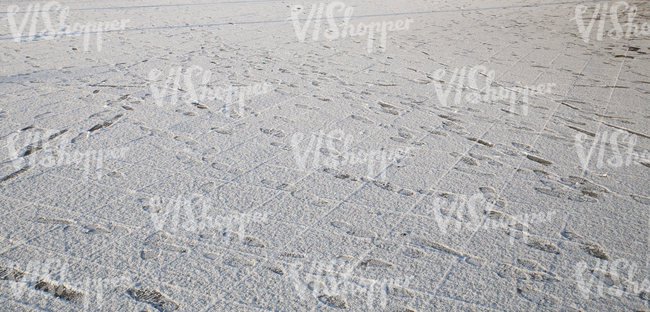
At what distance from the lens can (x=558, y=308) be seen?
213 cm

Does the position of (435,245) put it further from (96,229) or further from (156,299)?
(96,229)

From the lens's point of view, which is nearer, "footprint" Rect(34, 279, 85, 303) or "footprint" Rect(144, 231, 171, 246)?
"footprint" Rect(34, 279, 85, 303)

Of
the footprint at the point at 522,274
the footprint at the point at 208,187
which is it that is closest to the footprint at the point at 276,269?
the footprint at the point at 208,187

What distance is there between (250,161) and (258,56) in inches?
154

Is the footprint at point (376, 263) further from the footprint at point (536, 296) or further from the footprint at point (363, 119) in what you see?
the footprint at point (363, 119)

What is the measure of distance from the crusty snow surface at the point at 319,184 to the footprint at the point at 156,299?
0.5 inches

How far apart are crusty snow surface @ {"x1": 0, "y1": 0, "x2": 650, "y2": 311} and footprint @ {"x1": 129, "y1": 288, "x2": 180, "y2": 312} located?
0.01m

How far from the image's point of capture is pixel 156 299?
2.12m

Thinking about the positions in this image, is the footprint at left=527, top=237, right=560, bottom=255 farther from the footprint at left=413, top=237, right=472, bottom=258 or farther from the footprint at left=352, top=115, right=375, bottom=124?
the footprint at left=352, top=115, right=375, bottom=124

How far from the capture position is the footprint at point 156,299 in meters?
2.08

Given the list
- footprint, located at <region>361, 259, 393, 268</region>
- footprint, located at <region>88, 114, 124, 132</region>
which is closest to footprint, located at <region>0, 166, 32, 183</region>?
footprint, located at <region>88, 114, 124, 132</region>

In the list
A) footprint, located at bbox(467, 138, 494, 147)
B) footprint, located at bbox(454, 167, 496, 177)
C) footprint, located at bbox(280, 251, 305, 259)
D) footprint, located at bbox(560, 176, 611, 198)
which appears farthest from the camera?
footprint, located at bbox(467, 138, 494, 147)

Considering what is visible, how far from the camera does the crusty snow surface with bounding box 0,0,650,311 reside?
2.24 meters

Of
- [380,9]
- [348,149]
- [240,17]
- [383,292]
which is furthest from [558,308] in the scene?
[380,9]
